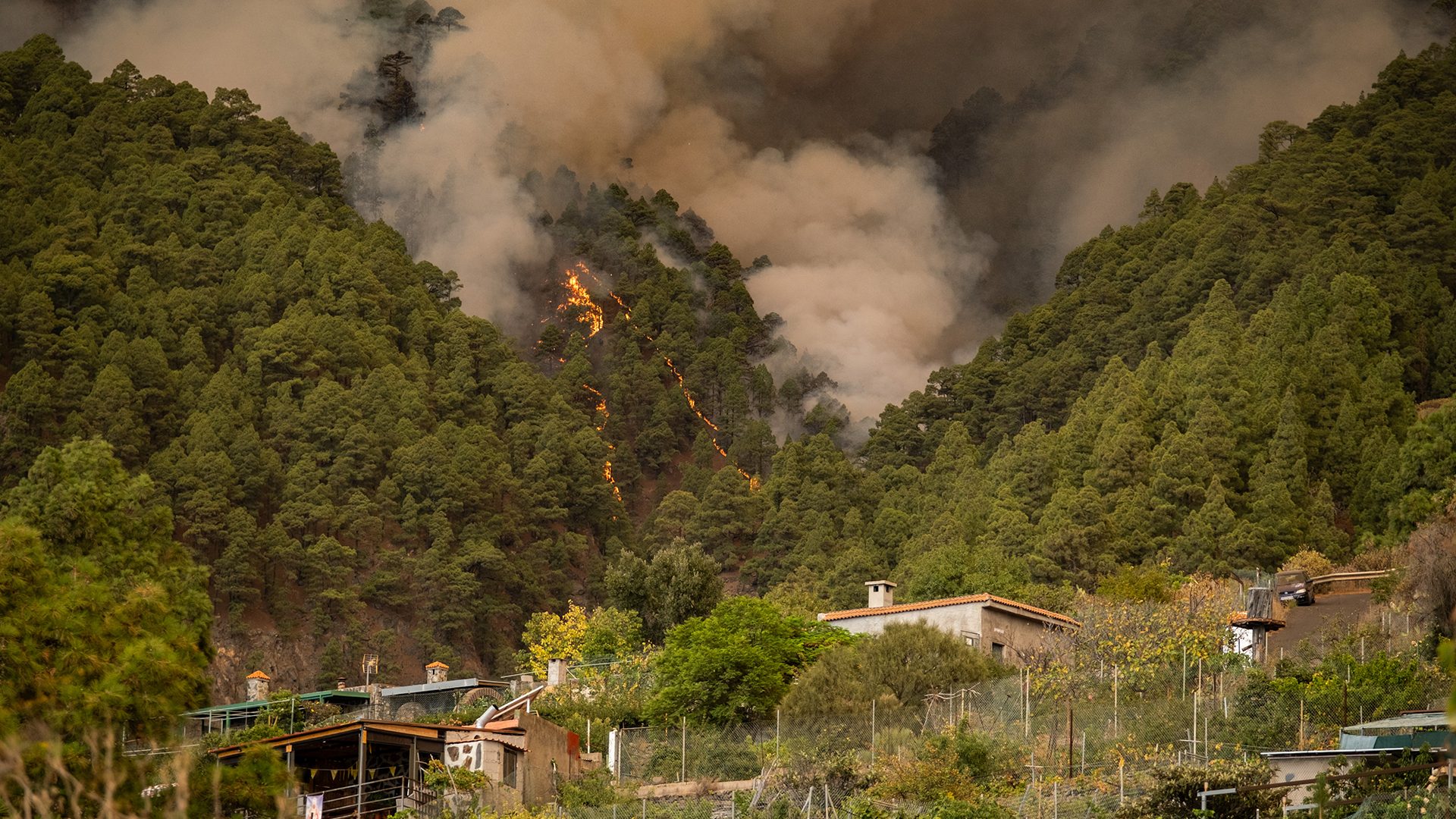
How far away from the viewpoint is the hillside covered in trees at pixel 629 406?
207 ft

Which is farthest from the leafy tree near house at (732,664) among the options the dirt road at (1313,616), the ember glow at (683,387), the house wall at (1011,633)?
the ember glow at (683,387)

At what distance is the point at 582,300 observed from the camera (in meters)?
110

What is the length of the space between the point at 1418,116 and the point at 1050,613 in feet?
155

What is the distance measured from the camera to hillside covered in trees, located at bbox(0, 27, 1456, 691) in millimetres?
63000

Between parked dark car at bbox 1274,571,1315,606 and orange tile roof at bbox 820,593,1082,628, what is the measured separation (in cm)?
544

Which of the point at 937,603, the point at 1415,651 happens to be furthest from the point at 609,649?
the point at 1415,651

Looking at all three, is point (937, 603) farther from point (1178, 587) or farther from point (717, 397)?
point (717, 397)

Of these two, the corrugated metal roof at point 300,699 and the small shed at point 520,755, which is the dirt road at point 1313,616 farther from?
the corrugated metal roof at point 300,699

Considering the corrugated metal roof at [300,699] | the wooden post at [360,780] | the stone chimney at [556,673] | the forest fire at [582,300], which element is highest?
the forest fire at [582,300]

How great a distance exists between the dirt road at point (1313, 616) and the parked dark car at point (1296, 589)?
27 centimetres

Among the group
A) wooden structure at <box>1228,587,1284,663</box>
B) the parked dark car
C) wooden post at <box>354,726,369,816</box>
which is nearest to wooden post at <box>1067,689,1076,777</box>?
wooden structure at <box>1228,587,1284,663</box>

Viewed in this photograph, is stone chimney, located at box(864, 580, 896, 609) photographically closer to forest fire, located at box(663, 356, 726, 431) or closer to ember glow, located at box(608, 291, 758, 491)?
ember glow, located at box(608, 291, 758, 491)

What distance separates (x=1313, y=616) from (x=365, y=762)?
24353 millimetres

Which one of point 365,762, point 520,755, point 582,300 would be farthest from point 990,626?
point 582,300
